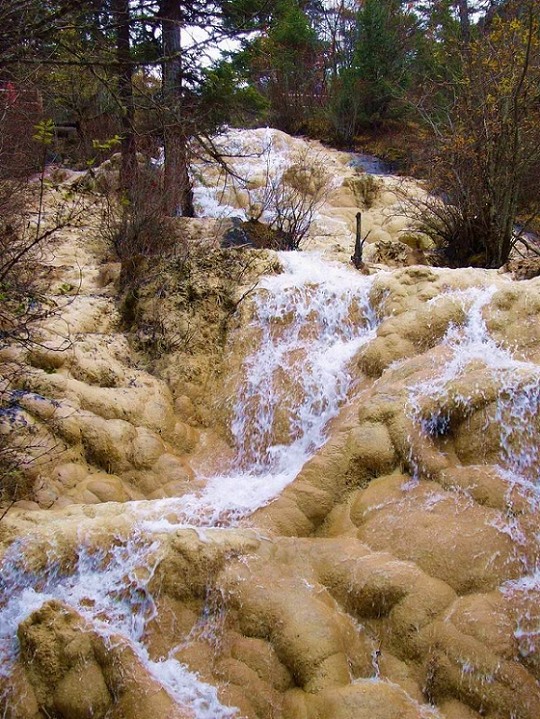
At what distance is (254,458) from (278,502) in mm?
1303

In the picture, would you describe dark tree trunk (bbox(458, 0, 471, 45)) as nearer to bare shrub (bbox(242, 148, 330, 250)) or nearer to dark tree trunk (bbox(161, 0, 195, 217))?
bare shrub (bbox(242, 148, 330, 250))

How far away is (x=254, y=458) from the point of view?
535cm

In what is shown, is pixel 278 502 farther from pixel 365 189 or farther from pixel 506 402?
pixel 365 189

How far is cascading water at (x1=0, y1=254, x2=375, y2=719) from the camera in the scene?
3.18 m

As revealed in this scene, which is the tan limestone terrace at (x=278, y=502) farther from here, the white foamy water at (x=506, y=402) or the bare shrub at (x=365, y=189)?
the bare shrub at (x=365, y=189)

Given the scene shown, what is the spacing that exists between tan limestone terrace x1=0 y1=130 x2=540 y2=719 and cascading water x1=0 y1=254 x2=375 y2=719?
0.02m

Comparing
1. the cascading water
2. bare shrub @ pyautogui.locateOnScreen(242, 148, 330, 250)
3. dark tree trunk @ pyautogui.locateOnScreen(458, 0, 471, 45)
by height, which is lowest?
the cascading water

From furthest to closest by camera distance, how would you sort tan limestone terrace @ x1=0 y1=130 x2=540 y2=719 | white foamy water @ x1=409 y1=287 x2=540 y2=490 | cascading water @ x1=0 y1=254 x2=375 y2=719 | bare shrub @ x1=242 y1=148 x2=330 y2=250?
bare shrub @ x1=242 y1=148 x2=330 y2=250 → white foamy water @ x1=409 y1=287 x2=540 y2=490 → cascading water @ x1=0 y1=254 x2=375 y2=719 → tan limestone terrace @ x1=0 y1=130 x2=540 y2=719

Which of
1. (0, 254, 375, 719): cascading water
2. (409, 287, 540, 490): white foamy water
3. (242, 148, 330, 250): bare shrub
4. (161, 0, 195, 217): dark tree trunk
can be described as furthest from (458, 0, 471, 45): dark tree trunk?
(409, 287, 540, 490): white foamy water

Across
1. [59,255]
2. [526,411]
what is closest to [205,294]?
[59,255]

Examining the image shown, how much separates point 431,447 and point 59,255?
5.60 metres

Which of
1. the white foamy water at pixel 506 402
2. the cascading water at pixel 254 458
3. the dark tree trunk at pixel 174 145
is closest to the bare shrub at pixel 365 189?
the dark tree trunk at pixel 174 145

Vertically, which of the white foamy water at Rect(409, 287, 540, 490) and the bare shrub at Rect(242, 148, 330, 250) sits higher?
the bare shrub at Rect(242, 148, 330, 250)

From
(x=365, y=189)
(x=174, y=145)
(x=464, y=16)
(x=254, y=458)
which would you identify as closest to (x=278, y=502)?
(x=254, y=458)
